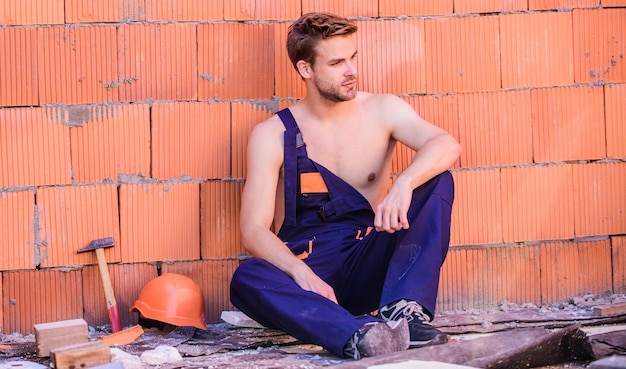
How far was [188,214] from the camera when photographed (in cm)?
453

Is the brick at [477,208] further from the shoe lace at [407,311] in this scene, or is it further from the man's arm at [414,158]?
the shoe lace at [407,311]

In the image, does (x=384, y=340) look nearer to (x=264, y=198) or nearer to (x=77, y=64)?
Result: (x=264, y=198)

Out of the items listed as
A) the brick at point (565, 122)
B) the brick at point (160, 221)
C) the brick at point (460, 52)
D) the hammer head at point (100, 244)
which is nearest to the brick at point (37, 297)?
the hammer head at point (100, 244)

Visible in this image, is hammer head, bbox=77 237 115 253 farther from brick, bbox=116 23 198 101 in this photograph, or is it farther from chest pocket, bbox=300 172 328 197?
chest pocket, bbox=300 172 328 197

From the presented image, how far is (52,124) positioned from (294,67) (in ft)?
3.89

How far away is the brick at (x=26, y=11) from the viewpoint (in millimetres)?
4402

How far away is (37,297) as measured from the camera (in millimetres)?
4449

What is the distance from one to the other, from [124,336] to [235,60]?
142 centimetres

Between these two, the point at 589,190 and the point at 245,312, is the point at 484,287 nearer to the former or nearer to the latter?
the point at 589,190

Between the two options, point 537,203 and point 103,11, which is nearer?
point 103,11

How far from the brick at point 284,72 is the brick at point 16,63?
3.78 feet

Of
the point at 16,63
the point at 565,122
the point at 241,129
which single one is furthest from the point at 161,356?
the point at 565,122

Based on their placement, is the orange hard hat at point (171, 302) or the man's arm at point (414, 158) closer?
the man's arm at point (414, 158)

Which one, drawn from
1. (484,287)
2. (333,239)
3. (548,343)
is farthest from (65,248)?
(548,343)
